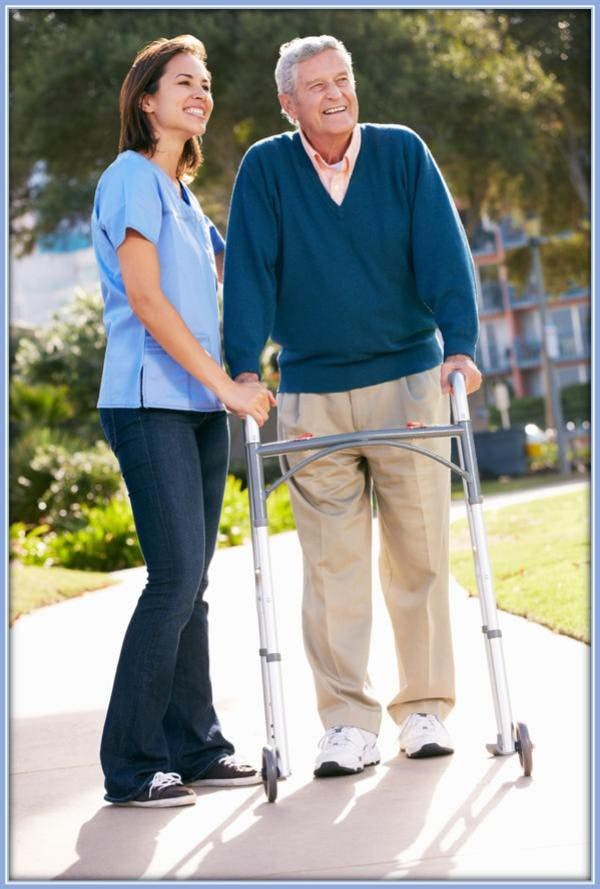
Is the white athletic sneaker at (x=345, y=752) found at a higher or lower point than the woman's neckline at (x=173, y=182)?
lower

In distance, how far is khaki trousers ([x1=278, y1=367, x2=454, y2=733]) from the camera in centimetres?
423

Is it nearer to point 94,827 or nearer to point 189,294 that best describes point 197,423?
Answer: point 189,294

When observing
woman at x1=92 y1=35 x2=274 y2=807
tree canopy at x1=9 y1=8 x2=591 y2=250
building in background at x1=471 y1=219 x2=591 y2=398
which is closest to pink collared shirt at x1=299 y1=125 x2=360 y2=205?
woman at x1=92 y1=35 x2=274 y2=807

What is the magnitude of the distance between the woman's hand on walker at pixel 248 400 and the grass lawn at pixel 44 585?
15.4 ft

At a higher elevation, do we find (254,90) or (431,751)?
(254,90)

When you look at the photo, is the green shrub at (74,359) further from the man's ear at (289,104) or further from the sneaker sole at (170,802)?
the sneaker sole at (170,802)

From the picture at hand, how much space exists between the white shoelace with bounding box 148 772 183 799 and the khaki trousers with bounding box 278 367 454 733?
21.8 inches

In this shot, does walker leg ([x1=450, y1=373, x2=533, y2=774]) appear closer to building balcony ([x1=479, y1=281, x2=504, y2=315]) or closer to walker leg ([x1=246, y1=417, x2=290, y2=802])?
walker leg ([x1=246, y1=417, x2=290, y2=802])

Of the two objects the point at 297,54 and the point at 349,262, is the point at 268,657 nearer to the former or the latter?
the point at 349,262

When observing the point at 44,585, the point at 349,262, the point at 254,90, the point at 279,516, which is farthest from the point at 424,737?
the point at 254,90

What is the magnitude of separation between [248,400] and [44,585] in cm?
581

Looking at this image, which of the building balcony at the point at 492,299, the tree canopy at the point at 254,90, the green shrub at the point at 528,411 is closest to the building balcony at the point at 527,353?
the building balcony at the point at 492,299

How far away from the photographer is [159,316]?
3734 mm

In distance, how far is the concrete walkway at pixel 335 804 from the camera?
10.2 ft
